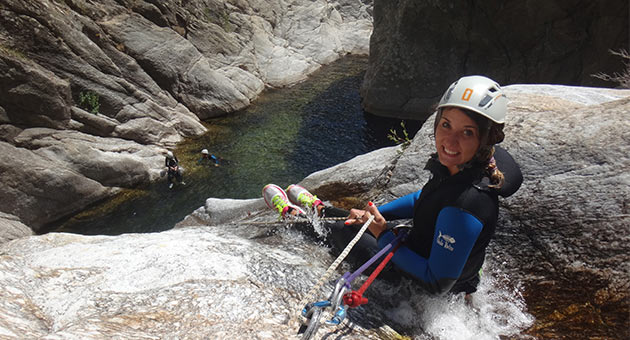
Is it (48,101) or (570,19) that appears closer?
(48,101)

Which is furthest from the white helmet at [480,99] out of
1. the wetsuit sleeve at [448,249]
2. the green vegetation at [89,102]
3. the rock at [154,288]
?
the green vegetation at [89,102]

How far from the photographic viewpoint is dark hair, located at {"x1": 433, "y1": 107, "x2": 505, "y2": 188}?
274cm

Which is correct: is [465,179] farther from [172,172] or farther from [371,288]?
[172,172]

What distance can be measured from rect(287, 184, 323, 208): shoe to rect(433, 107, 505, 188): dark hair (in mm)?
2775

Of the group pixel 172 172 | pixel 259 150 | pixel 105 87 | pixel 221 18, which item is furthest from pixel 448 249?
pixel 221 18

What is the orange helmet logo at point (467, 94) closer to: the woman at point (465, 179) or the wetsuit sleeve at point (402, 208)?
the woman at point (465, 179)

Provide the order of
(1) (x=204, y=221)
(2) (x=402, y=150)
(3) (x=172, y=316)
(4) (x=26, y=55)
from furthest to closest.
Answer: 1. (4) (x=26, y=55)
2. (1) (x=204, y=221)
3. (2) (x=402, y=150)
4. (3) (x=172, y=316)

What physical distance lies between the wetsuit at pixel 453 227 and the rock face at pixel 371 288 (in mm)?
576

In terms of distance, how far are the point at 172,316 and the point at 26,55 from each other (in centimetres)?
1707

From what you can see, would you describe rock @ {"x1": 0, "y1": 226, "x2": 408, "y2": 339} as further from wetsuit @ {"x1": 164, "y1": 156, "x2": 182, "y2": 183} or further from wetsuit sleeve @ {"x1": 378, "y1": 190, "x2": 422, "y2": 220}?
wetsuit @ {"x1": 164, "y1": 156, "x2": 182, "y2": 183}

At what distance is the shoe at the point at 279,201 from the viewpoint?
5403mm

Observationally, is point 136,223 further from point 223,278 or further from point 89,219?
point 223,278

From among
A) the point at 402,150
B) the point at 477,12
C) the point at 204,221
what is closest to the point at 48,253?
the point at 204,221

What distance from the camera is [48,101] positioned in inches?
578
